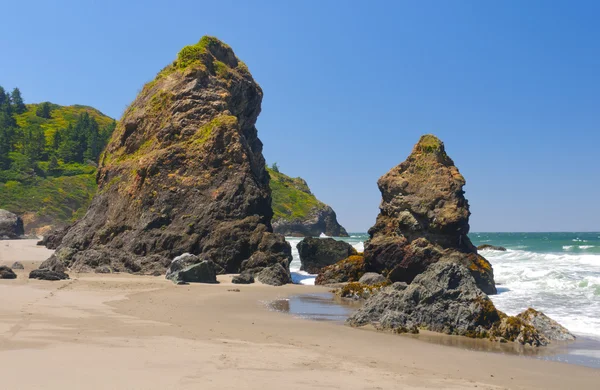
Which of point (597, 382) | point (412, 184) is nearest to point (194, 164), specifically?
point (412, 184)

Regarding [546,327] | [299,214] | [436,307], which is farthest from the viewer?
[299,214]

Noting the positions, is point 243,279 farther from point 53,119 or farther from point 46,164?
point 53,119

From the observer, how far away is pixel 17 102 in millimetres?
126438

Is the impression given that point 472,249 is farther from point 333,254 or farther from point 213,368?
point 213,368

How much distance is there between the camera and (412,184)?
88.8 feet

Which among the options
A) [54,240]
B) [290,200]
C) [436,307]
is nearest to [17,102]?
[290,200]

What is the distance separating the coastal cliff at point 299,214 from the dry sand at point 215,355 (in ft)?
284

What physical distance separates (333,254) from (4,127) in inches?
3623

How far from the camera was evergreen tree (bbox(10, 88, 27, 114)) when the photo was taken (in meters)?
123

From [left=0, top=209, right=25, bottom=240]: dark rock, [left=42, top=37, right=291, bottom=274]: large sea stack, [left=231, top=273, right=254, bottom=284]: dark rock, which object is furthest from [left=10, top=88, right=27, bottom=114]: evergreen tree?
[left=231, top=273, right=254, bottom=284]: dark rock

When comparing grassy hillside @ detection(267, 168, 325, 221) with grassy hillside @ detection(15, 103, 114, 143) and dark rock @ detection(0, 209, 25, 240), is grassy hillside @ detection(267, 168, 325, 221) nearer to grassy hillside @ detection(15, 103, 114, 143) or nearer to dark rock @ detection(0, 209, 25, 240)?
grassy hillside @ detection(15, 103, 114, 143)

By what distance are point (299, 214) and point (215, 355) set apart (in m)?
101

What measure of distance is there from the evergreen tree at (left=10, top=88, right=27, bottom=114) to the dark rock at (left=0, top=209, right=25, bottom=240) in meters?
79.7

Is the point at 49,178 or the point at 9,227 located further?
the point at 49,178
